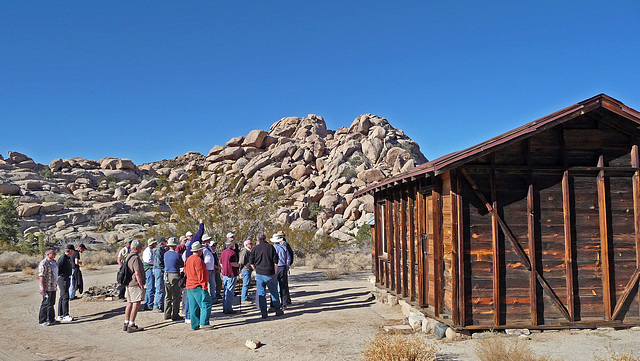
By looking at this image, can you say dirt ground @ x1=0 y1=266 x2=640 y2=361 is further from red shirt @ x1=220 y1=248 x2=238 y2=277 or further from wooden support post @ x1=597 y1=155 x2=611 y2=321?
red shirt @ x1=220 y1=248 x2=238 y2=277

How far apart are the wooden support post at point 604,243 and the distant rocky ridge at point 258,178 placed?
2783cm

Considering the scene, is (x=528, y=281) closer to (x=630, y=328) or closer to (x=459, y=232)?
(x=459, y=232)

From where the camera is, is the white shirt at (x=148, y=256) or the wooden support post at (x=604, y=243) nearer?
the wooden support post at (x=604, y=243)

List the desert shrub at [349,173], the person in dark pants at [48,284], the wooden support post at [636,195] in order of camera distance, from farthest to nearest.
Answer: the desert shrub at [349,173], the person in dark pants at [48,284], the wooden support post at [636,195]

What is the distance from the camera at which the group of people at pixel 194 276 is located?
982 centimetres

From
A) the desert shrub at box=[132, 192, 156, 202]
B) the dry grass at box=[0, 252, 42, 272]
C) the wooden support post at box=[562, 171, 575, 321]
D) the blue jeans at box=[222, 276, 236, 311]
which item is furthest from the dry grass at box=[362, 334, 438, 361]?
the desert shrub at box=[132, 192, 156, 202]

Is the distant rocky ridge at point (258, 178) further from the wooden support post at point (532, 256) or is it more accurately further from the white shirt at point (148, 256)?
the wooden support post at point (532, 256)

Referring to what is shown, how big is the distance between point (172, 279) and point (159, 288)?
214 cm

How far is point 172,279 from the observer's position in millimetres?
10562

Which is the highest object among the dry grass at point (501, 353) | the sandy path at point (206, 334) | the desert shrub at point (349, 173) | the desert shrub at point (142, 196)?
the desert shrub at point (349, 173)

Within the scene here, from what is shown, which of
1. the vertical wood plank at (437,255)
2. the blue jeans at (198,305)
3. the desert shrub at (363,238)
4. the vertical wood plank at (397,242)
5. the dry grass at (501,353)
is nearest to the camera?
the dry grass at (501,353)

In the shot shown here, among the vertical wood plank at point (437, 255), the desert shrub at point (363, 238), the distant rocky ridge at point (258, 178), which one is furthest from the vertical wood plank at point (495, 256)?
the distant rocky ridge at point (258, 178)

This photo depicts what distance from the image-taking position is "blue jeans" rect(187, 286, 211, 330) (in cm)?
980

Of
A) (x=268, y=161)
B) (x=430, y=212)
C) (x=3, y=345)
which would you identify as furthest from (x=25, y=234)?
(x=430, y=212)
